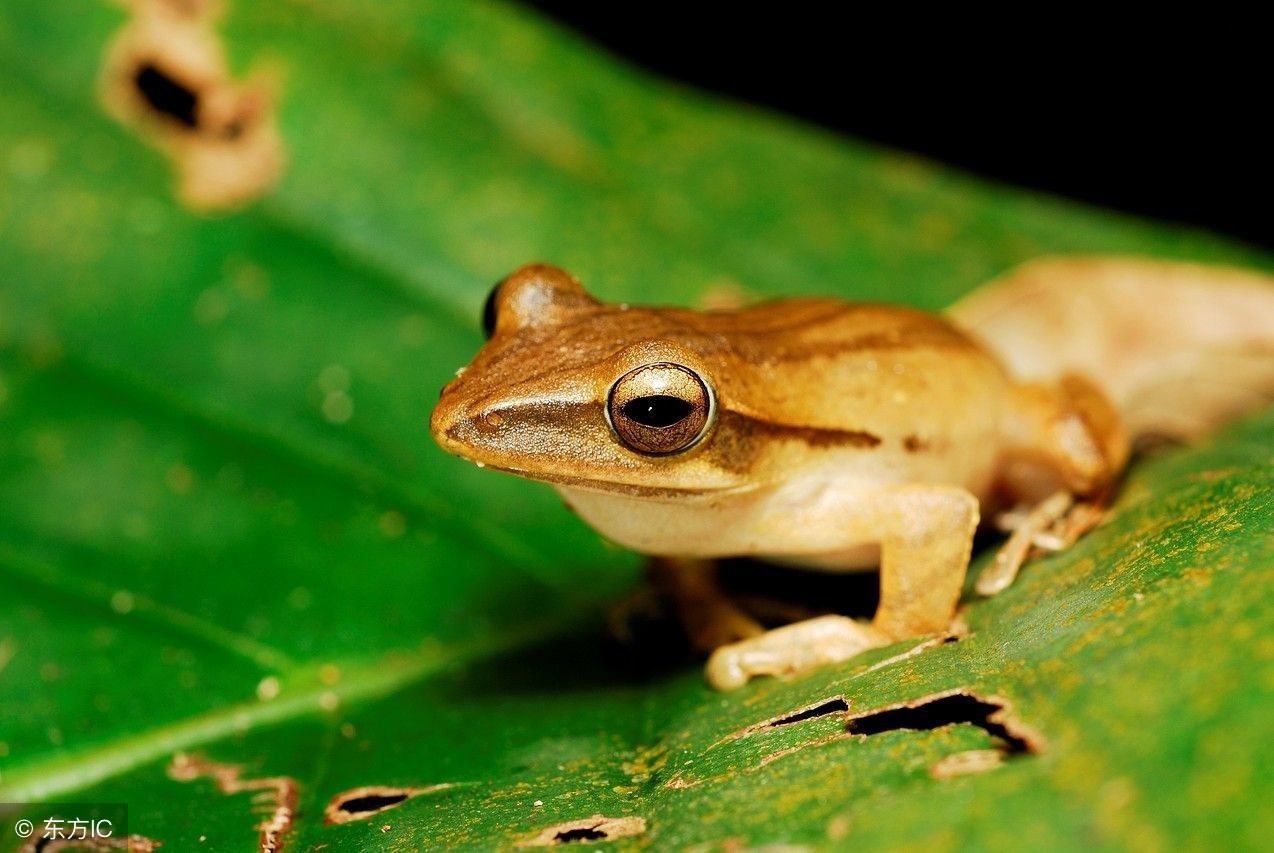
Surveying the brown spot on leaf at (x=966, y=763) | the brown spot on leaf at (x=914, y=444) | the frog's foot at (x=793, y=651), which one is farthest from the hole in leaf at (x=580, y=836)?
the brown spot on leaf at (x=914, y=444)

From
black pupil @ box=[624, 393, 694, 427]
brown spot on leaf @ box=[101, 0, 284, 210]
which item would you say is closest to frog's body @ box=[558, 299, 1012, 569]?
black pupil @ box=[624, 393, 694, 427]

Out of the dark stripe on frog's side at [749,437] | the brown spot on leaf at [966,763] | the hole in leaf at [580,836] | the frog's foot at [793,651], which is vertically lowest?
the brown spot on leaf at [966,763]

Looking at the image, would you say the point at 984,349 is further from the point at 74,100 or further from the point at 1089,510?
the point at 74,100

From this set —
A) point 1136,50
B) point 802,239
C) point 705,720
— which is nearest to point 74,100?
point 802,239

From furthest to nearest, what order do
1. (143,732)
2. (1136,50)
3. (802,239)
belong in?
(1136,50) < (802,239) < (143,732)

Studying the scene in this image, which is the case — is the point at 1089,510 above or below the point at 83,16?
below

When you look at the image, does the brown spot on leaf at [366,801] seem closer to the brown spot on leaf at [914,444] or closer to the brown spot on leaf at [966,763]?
the brown spot on leaf at [966,763]

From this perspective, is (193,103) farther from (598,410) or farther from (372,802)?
(372,802)

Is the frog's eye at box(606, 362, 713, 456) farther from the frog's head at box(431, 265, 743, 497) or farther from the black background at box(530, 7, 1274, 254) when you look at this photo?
the black background at box(530, 7, 1274, 254)
